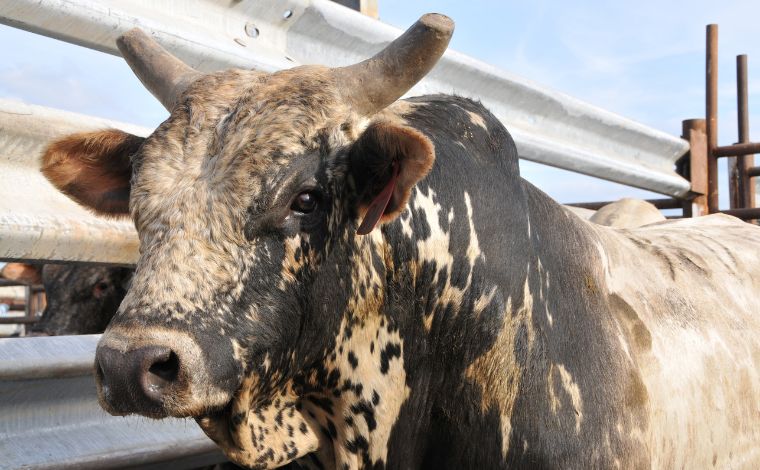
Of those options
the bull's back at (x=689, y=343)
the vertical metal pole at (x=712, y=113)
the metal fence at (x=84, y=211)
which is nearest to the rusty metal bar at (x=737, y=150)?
the vertical metal pole at (x=712, y=113)

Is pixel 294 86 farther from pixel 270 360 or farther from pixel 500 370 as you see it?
pixel 500 370

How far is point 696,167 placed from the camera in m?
6.77

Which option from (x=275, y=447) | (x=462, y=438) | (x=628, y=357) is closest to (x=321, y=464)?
(x=275, y=447)

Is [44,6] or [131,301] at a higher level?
[44,6]

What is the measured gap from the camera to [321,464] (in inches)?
118

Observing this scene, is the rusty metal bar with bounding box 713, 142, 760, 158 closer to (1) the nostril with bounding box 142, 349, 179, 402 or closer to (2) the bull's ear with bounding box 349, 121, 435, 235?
(2) the bull's ear with bounding box 349, 121, 435, 235

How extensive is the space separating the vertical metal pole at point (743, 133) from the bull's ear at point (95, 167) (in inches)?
210

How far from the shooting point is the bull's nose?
2.17 m

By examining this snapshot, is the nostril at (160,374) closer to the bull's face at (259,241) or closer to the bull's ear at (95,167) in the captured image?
the bull's face at (259,241)

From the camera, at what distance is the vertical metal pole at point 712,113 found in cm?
690

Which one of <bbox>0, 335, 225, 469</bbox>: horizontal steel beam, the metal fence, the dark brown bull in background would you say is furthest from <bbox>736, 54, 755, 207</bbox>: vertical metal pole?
<bbox>0, 335, 225, 469</bbox>: horizontal steel beam

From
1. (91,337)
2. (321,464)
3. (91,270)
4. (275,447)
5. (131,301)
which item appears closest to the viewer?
(131,301)

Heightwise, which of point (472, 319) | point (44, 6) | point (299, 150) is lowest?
point (472, 319)

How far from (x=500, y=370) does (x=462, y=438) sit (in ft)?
0.78
